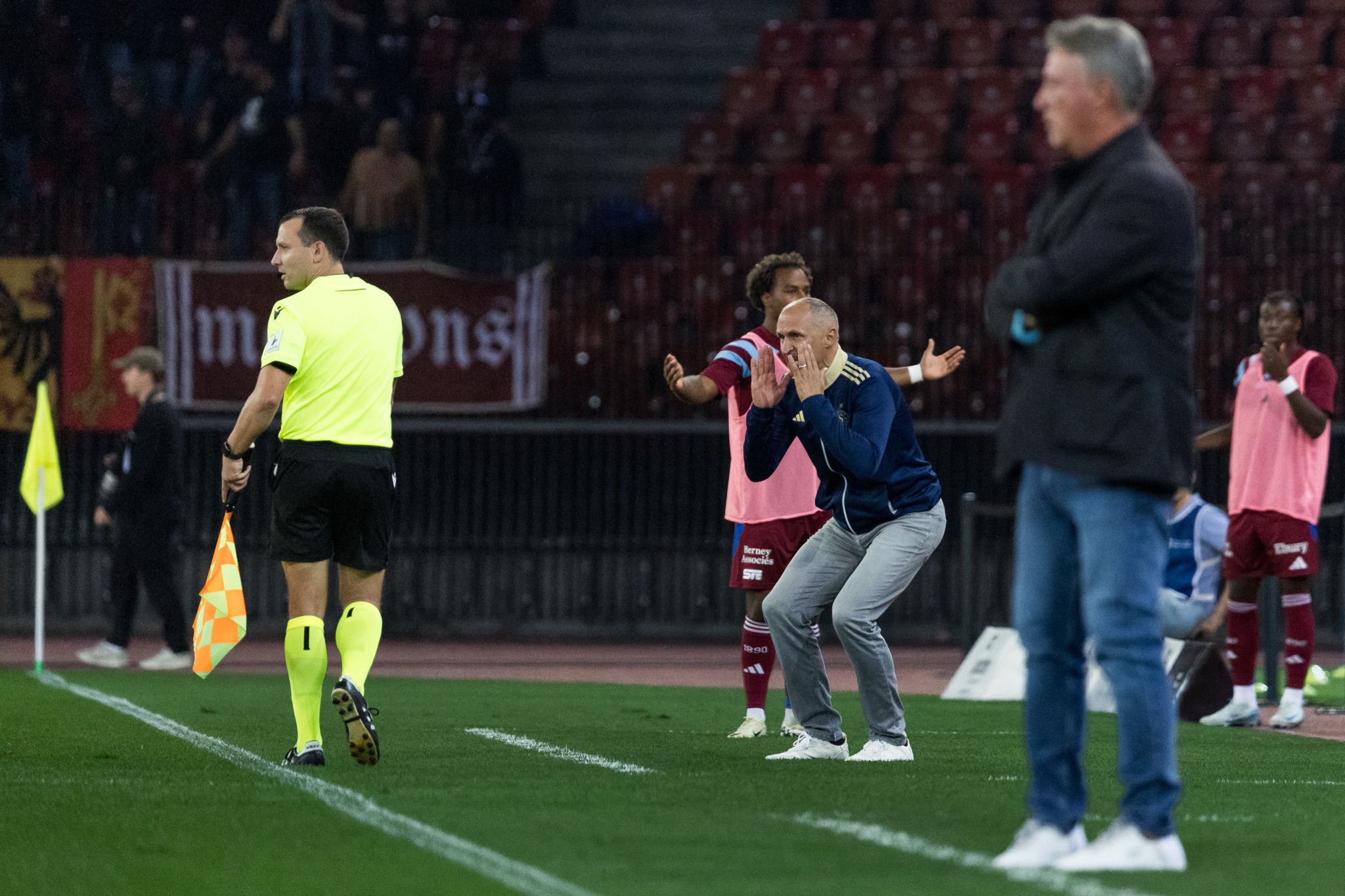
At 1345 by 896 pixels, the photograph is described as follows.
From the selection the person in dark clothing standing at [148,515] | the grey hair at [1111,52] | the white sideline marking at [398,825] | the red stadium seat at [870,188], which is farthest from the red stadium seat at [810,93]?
the grey hair at [1111,52]

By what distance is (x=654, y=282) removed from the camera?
17938 mm

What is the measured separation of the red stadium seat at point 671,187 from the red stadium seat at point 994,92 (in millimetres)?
3319

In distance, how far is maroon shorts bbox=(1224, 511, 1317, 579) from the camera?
1075 centimetres

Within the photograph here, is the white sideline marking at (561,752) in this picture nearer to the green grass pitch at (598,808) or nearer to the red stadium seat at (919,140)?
the green grass pitch at (598,808)

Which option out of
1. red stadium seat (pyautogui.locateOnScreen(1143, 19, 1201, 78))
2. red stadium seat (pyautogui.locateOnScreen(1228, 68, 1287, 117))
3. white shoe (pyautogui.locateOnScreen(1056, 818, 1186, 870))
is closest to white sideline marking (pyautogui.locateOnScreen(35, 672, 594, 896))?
white shoe (pyautogui.locateOnScreen(1056, 818, 1186, 870))

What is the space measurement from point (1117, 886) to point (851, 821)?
1.35 meters

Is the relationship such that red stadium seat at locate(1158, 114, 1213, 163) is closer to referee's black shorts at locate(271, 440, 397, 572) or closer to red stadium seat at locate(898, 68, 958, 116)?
red stadium seat at locate(898, 68, 958, 116)

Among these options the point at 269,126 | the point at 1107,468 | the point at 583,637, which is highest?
the point at 269,126

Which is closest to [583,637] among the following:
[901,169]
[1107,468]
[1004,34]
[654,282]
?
[654,282]

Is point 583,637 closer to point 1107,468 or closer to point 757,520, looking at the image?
point 757,520

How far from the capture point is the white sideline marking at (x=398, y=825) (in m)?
4.90

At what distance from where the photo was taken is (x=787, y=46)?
72.9 ft

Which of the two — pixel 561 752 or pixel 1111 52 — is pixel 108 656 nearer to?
pixel 561 752

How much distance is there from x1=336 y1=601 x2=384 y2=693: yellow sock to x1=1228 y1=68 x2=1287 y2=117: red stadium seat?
15.5 meters
